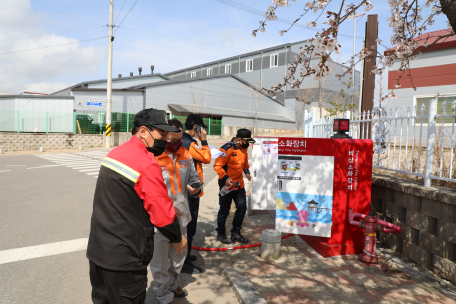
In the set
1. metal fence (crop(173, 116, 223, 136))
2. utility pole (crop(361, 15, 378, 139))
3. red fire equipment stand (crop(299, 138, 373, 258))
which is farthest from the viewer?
metal fence (crop(173, 116, 223, 136))

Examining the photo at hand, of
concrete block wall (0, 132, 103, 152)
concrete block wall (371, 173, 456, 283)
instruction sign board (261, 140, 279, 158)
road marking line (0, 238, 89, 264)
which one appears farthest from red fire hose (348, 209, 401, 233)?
concrete block wall (0, 132, 103, 152)

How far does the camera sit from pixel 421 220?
13.2ft

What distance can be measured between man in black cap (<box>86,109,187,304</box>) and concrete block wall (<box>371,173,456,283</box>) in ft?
11.4

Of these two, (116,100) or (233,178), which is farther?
(116,100)

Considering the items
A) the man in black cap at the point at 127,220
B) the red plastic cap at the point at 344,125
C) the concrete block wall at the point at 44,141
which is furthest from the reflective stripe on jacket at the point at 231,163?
the concrete block wall at the point at 44,141

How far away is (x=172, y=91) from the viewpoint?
31.6m

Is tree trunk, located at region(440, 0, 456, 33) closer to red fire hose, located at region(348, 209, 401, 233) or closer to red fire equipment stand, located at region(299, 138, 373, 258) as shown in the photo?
red fire equipment stand, located at region(299, 138, 373, 258)

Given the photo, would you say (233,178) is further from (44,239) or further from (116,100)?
(116,100)

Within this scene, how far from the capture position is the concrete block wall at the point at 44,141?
21.9 m

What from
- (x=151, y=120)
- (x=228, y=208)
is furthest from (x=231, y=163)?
(x=151, y=120)

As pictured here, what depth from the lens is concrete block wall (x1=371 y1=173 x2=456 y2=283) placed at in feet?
11.9

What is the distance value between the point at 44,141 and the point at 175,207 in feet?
77.8

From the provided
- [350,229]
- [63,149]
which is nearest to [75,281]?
[350,229]

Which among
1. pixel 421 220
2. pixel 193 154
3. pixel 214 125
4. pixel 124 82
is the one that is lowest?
pixel 421 220
